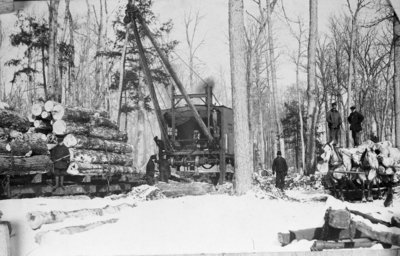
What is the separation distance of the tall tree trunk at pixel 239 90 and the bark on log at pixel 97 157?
6.49ft

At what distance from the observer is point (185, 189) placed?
231 inches

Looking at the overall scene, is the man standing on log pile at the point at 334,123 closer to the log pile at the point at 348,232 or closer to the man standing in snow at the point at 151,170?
the log pile at the point at 348,232

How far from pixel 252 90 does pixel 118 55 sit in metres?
2.07

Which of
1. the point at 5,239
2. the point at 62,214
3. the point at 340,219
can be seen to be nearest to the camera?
the point at 340,219

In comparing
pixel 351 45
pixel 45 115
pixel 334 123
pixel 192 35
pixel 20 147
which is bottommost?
pixel 20 147

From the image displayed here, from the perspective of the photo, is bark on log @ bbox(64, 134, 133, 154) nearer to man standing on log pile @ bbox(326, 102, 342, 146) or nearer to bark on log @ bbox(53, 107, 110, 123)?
bark on log @ bbox(53, 107, 110, 123)

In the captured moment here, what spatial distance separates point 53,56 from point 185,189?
2866mm

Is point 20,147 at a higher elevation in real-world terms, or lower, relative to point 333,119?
lower

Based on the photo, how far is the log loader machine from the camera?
6121mm

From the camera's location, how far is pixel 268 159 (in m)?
5.77

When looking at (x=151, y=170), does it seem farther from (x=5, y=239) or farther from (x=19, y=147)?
(x=5, y=239)

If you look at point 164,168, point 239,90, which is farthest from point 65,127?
point 239,90

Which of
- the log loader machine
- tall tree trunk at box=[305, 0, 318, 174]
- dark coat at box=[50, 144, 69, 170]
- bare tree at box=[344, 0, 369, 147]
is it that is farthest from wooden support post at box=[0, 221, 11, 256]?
bare tree at box=[344, 0, 369, 147]

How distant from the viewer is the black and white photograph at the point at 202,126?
548cm
